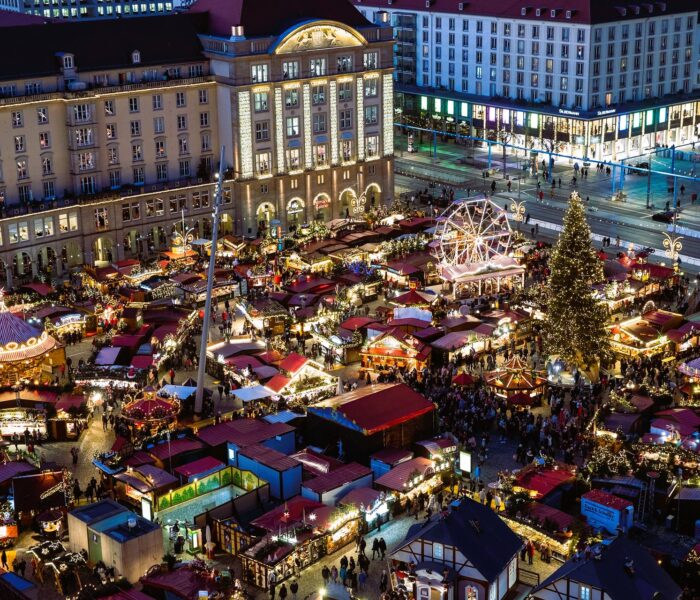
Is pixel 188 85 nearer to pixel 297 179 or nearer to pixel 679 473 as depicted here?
pixel 297 179

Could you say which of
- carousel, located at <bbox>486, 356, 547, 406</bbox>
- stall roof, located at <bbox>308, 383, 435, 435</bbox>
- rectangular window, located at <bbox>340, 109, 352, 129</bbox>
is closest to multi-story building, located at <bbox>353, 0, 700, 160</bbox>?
rectangular window, located at <bbox>340, 109, 352, 129</bbox>

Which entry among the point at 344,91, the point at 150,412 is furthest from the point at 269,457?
the point at 344,91

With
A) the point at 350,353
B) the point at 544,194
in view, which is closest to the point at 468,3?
the point at 544,194

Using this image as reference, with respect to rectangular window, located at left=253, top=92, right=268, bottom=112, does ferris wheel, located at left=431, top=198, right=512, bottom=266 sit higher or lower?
lower

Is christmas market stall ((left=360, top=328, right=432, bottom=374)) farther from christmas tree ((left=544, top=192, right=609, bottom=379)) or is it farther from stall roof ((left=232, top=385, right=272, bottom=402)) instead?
stall roof ((left=232, top=385, right=272, bottom=402))

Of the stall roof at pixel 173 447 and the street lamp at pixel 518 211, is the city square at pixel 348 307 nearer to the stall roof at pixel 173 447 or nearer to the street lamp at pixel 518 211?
the stall roof at pixel 173 447

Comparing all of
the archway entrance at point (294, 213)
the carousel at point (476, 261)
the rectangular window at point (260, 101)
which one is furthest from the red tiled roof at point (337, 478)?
the archway entrance at point (294, 213)
